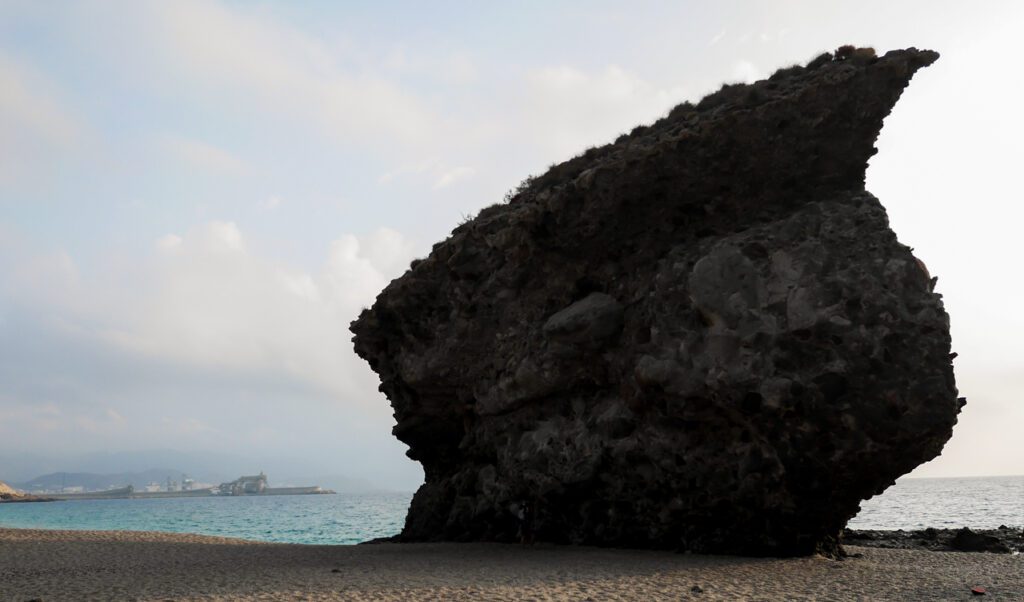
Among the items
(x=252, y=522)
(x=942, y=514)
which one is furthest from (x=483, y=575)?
(x=252, y=522)

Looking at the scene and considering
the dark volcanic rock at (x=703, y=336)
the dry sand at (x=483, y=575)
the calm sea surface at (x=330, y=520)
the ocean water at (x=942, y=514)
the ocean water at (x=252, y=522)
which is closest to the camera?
the dry sand at (x=483, y=575)

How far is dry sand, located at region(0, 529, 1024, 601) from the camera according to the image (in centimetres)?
1144

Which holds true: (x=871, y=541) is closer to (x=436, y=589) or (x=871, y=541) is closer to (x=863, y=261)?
(x=863, y=261)

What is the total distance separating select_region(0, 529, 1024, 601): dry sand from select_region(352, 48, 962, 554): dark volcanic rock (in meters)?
1.64

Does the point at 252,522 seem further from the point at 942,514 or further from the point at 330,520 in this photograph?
the point at 942,514

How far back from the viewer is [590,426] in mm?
19078

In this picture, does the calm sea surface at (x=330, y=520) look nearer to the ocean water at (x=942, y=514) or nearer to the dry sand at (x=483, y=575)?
the ocean water at (x=942, y=514)

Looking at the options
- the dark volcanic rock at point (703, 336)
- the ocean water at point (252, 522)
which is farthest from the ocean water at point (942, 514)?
the ocean water at point (252, 522)

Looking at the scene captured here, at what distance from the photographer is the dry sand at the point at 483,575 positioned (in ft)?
37.5

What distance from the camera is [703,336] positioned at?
16.7 m

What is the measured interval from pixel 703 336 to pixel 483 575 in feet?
24.8

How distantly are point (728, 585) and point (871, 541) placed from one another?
17.7 meters

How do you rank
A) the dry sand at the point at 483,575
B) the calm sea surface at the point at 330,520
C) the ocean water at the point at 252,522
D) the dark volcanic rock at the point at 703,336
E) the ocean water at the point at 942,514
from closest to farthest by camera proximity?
the dry sand at the point at 483,575 < the dark volcanic rock at the point at 703,336 < the ocean water at the point at 942,514 < the calm sea surface at the point at 330,520 < the ocean water at the point at 252,522

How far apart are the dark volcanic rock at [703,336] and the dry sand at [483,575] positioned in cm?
164
